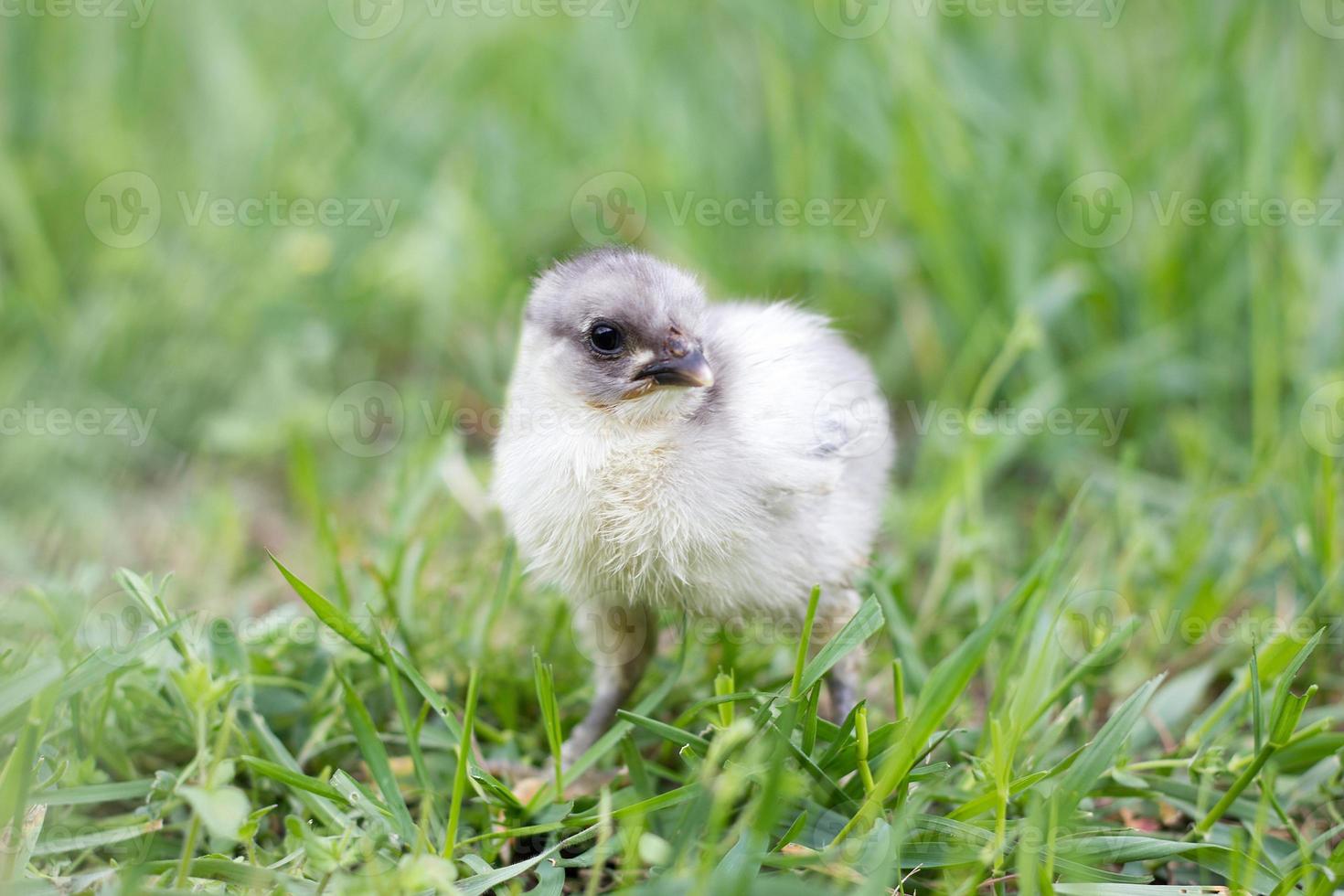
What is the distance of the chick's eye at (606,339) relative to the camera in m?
2.29

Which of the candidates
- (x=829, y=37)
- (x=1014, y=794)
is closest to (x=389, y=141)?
(x=829, y=37)

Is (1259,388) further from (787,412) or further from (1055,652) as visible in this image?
(787,412)

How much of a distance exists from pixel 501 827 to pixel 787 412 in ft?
3.36
